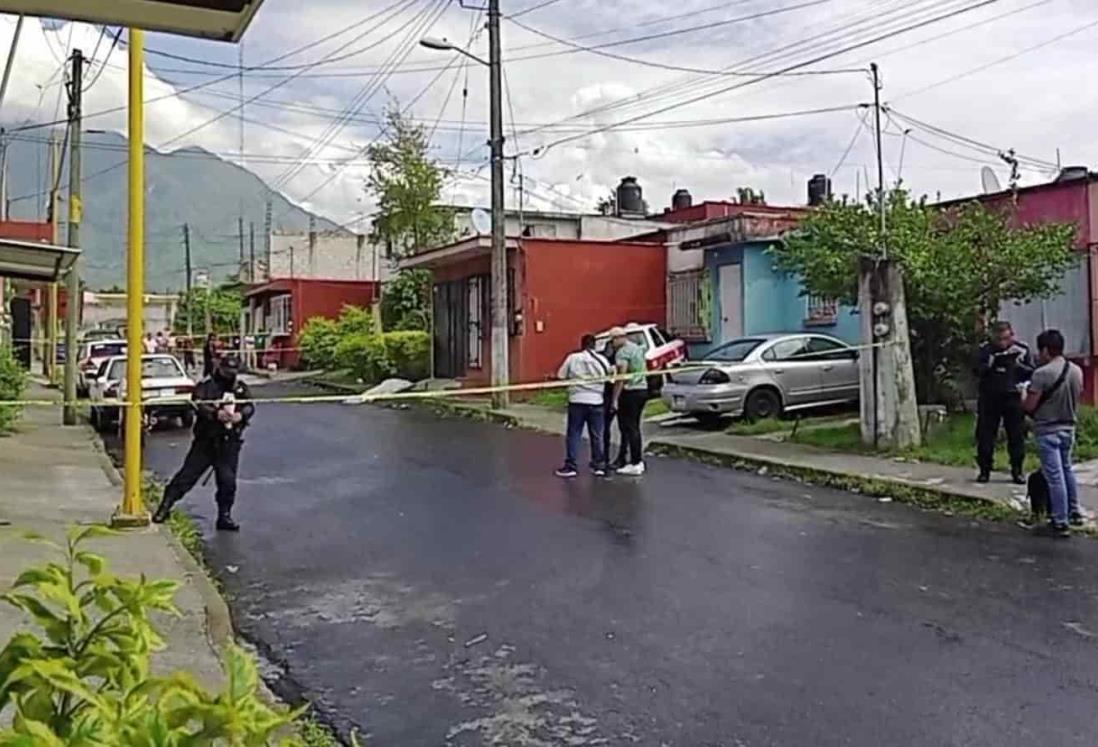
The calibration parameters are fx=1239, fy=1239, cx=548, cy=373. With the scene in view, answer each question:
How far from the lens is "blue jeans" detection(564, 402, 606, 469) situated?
49.3 ft

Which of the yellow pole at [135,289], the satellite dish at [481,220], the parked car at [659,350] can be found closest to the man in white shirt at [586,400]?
the yellow pole at [135,289]

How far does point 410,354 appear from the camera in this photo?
1481 inches

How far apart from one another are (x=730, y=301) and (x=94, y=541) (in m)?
19.0

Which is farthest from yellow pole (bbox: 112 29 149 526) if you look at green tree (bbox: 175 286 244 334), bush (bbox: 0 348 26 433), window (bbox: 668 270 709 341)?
green tree (bbox: 175 286 244 334)

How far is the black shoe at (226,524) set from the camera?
11.2 meters

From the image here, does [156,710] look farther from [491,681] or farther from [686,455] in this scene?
[686,455]

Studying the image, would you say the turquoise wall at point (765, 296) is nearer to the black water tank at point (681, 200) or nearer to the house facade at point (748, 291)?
the house facade at point (748, 291)

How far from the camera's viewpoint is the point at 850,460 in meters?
15.4

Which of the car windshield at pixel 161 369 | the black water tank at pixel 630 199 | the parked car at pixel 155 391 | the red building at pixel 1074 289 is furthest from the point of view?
the black water tank at pixel 630 199

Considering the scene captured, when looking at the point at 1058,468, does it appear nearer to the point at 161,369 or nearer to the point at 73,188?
the point at 161,369

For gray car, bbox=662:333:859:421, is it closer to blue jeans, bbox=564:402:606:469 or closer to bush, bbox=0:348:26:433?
blue jeans, bbox=564:402:606:469

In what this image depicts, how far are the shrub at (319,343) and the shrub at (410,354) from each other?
6548 mm

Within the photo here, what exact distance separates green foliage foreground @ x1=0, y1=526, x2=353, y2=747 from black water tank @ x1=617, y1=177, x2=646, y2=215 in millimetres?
47728

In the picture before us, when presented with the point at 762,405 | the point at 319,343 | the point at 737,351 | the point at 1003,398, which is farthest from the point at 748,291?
the point at 319,343
